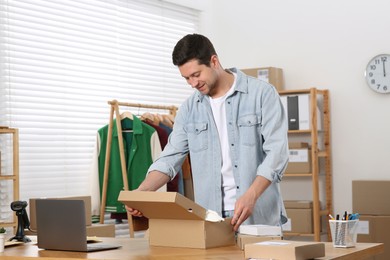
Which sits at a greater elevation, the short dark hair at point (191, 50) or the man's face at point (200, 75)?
the short dark hair at point (191, 50)

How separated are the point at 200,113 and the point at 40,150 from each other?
207cm

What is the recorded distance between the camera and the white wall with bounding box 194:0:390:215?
226 inches

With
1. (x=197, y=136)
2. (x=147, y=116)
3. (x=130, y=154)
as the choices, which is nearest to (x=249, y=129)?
(x=197, y=136)

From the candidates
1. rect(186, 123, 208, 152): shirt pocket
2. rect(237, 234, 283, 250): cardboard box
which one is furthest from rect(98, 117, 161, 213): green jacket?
rect(237, 234, 283, 250): cardboard box

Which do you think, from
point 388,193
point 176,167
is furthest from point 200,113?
point 388,193

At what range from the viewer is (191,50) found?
3.01 meters

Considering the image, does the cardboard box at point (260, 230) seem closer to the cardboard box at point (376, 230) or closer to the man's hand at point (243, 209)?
the man's hand at point (243, 209)

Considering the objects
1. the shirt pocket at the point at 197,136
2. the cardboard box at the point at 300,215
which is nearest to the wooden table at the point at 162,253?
the shirt pocket at the point at 197,136

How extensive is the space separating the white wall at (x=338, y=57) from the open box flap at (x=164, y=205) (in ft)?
11.4

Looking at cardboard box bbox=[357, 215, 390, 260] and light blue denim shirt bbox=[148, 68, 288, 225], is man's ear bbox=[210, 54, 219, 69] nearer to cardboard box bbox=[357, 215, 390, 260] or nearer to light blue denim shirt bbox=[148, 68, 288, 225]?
light blue denim shirt bbox=[148, 68, 288, 225]

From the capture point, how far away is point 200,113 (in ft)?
10.7

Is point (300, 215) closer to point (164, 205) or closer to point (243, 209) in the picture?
point (243, 209)

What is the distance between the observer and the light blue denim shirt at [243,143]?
3.10 metres

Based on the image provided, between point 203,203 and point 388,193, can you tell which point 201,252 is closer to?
point 203,203
